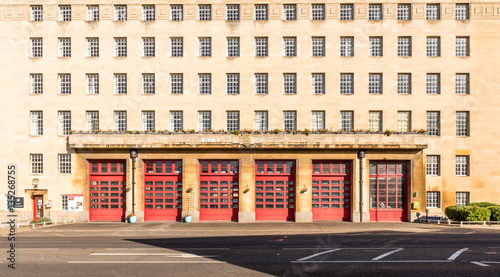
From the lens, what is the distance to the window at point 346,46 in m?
35.2

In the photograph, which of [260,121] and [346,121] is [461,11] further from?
[260,121]

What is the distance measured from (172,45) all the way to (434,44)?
943 inches

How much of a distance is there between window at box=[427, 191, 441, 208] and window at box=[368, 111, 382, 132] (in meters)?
7.52

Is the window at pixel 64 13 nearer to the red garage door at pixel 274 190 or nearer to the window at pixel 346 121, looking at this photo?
the red garage door at pixel 274 190

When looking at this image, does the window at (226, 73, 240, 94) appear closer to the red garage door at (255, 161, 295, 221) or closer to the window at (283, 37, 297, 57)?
the window at (283, 37, 297, 57)

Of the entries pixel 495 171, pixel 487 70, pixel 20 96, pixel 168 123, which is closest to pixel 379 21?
pixel 487 70

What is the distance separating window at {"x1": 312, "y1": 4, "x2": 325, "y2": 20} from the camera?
35.4 metres

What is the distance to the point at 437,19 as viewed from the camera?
115ft

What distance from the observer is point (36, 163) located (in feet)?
115

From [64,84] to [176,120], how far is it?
10.9 metres

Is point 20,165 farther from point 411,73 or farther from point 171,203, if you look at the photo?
point 411,73

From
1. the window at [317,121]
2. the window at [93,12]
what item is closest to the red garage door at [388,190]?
the window at [317,121]

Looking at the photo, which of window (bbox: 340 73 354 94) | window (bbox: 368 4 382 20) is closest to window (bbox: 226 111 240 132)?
window (bbox: 340 73 354 94)

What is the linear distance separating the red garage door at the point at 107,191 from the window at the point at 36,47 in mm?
11295
